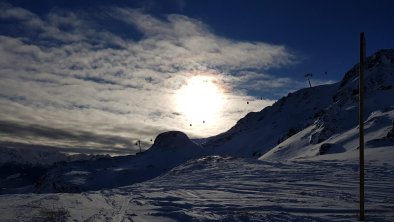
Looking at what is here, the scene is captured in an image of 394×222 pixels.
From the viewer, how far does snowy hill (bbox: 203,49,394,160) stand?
60.8 metres

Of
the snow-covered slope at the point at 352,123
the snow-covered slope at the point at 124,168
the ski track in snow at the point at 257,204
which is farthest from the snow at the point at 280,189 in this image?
the snow-covered slope at the point at 124,168

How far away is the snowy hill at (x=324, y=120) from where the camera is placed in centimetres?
6084

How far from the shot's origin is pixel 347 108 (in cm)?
8225

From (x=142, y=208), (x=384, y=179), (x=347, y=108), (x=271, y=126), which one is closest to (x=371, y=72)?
(x=347, y=108)

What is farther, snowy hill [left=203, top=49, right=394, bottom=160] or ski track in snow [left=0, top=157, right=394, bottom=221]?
snowy hill [left=203, top=49, right=394, bottom=160]

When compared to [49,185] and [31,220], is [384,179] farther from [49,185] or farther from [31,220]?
[49,185]

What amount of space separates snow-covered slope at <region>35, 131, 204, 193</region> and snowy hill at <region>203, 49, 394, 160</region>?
1332 cm

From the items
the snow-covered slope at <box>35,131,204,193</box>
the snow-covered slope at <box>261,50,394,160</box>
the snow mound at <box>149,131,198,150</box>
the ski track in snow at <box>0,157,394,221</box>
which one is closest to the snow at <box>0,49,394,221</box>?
the ski track in snow at <box>0,157,394,221</box>

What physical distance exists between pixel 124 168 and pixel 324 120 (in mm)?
75555

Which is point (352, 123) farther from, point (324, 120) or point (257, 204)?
point (257, 204)

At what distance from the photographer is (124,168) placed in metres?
136

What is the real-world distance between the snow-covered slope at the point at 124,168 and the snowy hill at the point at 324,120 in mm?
13316

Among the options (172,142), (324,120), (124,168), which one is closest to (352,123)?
(324,120)

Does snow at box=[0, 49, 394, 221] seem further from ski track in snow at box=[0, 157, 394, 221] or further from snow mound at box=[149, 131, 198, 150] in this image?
snow mound at box=[149, 131, 198, 150]
